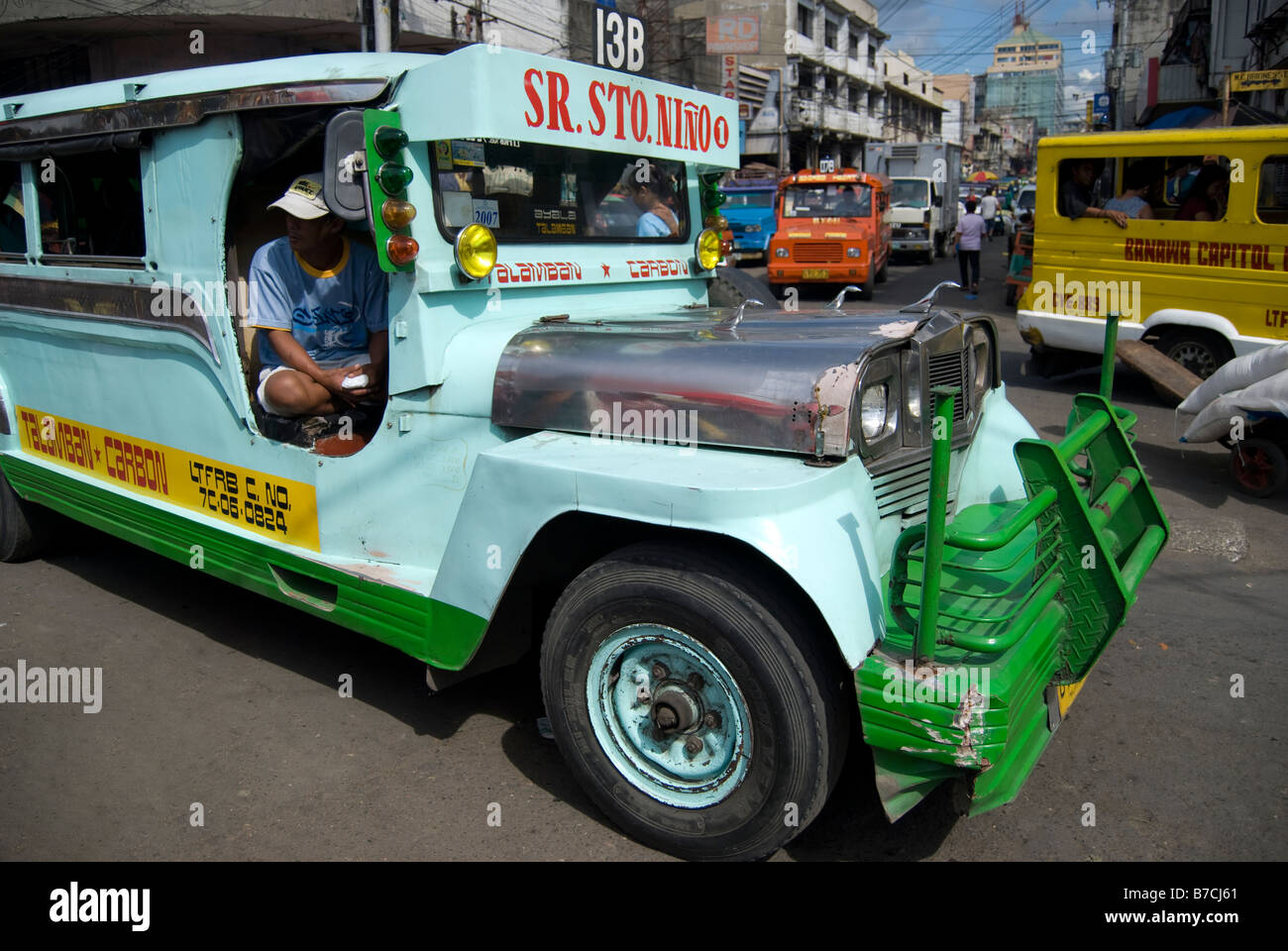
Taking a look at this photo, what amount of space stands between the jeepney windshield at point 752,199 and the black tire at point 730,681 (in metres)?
23.8

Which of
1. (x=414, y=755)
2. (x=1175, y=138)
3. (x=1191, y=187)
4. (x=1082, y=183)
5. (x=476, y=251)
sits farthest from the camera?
(x=1082, y=183)

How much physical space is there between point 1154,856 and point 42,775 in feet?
11.8

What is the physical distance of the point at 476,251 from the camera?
10.7 feet

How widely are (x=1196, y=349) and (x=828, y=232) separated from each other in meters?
10.1

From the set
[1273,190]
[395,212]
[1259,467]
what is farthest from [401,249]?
[1273,190]

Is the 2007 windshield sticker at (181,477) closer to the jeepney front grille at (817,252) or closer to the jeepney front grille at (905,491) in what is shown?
the jeepney front grille at (905,491)

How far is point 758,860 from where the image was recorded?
2723 millimetres

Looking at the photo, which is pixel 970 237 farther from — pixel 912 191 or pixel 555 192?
pixel 555 192

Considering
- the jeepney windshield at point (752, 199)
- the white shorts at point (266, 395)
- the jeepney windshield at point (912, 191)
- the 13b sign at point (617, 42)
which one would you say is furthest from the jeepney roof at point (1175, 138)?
the jeepney windshield at point (912, 191)

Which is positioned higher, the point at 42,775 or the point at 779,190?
the point at 779,190

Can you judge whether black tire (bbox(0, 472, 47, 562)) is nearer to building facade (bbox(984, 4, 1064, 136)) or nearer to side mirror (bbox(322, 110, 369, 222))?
side mirror (bbox(322, 110, 369, 222))

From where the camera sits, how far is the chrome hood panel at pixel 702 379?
103 inches
